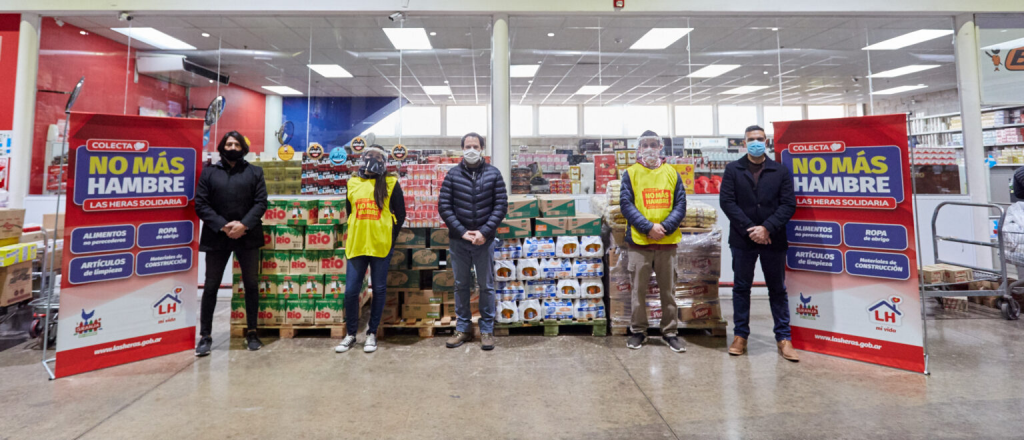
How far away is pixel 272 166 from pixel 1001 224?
8199mm

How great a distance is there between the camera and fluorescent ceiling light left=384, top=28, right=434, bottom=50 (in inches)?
271

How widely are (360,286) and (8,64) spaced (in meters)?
6.24

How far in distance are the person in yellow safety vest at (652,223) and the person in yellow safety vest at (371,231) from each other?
75.5 inches

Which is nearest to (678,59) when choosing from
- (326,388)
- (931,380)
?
(931,380)

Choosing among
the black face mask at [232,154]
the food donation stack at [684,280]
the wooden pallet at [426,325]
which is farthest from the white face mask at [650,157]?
the black face mask at [232,154]

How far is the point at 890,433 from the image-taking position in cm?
219

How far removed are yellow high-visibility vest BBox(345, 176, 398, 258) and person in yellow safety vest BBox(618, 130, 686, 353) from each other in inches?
76.8

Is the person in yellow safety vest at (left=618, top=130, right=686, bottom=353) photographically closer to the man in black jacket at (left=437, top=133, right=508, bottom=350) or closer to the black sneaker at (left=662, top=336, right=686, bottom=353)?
the black sneaker at (left=662, top=336, right=686, bottom=353)

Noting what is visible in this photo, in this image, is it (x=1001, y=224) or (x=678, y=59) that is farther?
(x=678, y=59)

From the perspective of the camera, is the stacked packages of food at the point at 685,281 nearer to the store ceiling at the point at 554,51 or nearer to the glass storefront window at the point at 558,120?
the store ceiling at the point at 554,51

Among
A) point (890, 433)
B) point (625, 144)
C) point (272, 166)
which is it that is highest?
point (625, 144)

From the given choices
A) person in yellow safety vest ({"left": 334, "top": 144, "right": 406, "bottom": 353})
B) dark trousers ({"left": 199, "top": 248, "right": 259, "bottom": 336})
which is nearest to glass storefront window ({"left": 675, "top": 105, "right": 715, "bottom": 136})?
person in yellow safety vest ({"left": 334, "top": 144, "right": 406, "bottom": 353})

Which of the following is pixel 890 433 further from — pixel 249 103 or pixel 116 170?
pixel 249 103

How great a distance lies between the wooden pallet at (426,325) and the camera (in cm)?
391
